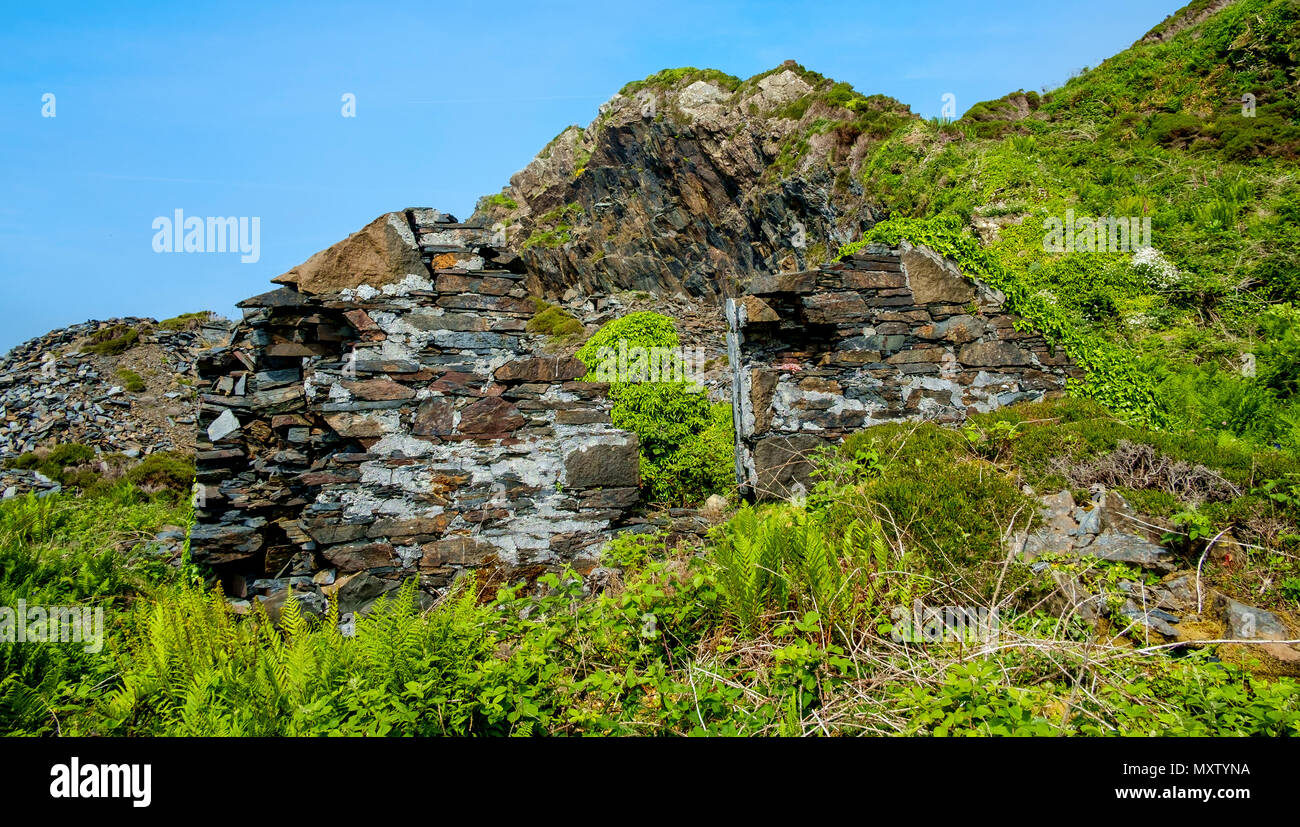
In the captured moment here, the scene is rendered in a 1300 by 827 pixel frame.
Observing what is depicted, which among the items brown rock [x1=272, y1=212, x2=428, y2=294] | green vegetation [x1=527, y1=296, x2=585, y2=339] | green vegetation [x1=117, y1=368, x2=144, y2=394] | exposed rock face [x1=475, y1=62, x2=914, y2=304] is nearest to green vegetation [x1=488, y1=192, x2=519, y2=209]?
exposed rock face [x1=475, y1=62, x2=914, y2=304]

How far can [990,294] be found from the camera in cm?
661

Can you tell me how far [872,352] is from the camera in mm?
6477

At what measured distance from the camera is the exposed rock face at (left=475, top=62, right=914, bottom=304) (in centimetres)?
2331

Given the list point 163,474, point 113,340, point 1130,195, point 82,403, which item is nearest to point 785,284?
point 1130,195

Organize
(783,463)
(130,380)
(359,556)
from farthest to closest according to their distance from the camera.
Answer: (130,380)
(783,463)
(359,556)

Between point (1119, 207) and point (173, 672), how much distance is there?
40.7 ft

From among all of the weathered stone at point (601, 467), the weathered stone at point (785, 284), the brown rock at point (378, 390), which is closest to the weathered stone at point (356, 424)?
the brown rock at point (378, 390)

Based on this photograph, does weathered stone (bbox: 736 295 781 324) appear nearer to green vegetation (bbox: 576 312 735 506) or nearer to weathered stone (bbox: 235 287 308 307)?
green vegetation (bbox: 576 312 735 506)

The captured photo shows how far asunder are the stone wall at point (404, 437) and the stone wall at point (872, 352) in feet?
5.37

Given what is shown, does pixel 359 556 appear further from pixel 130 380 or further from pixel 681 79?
pixel 681 79

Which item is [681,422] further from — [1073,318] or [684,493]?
[1073,318]

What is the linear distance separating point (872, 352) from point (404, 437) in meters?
4.69
